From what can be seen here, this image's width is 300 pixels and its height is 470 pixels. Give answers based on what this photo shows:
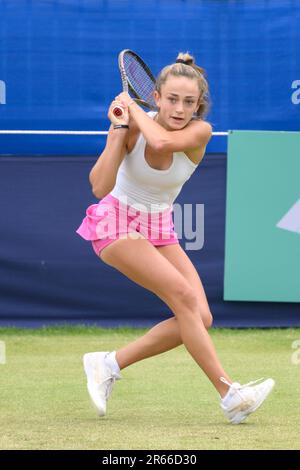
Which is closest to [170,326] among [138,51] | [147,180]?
[147,180]

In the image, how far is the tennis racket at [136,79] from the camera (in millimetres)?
5590

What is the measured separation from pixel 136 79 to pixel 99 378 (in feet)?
4.57

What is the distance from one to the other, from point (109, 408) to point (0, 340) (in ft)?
9.31

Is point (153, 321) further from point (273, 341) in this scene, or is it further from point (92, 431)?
point (92, 431)

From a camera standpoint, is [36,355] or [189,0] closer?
[36,355]

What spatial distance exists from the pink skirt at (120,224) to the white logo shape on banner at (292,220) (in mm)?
3437

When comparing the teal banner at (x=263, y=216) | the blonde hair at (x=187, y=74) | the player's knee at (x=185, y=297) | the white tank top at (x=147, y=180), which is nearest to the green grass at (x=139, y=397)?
the teal banner at (x=263, y=216)

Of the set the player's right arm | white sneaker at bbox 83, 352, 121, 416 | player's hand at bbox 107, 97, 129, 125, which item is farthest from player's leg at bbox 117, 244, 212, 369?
player's hand at bbox 107, 97, 129, 125

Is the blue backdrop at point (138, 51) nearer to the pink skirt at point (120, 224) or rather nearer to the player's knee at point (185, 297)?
the pink skirt at point (120, 224)

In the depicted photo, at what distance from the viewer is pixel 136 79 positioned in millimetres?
5750

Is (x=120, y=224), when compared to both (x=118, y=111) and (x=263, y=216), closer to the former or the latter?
(x=118, y=111)

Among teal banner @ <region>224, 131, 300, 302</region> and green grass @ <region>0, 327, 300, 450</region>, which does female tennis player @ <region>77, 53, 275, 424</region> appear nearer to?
green grass @ <region>0, 327, 300, 450</region>

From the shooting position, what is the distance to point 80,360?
7.75m
